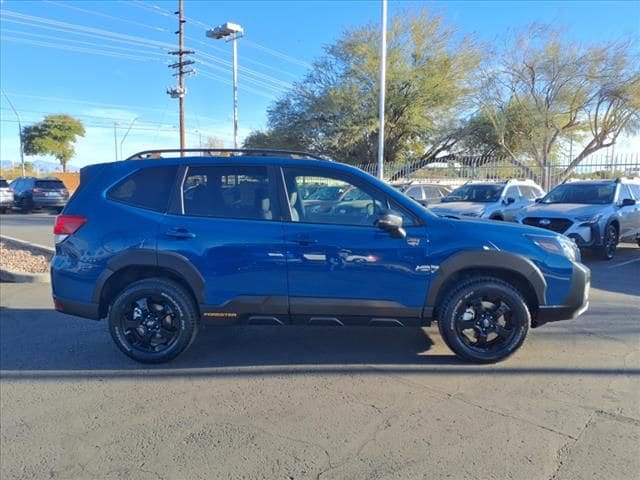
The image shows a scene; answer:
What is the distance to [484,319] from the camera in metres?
4.11

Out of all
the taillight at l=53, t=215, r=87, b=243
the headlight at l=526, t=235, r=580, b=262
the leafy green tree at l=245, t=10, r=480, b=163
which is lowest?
the headlight at l=526, t=235, r=580, b=262

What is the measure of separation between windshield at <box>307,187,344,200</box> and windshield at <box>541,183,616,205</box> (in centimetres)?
835

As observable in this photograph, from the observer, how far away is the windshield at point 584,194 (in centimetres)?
1030

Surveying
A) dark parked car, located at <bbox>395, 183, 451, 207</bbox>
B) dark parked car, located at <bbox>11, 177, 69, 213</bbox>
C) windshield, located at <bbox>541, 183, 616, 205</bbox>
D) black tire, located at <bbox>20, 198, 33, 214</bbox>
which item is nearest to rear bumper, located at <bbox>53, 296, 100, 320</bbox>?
windshield, located at <bbox>541, 183, 616, 205</bbox>

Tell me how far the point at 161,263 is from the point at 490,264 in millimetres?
2845

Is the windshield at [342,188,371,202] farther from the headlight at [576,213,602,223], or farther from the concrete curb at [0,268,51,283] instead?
the headlight at [576,213,602,223]

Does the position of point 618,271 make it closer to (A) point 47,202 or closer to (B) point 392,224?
(B) point 392,224

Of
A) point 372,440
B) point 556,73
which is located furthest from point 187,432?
point 556,73

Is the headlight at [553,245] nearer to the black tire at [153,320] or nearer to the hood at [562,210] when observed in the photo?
the black tire at [153,320]

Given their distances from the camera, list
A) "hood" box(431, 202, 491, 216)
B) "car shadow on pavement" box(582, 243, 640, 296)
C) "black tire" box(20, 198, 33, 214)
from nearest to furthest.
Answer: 1. "car shadow on pavement" box(582, 243, 640, 296)
2. "hood" box(431, 202, 491, 216)
3. "black tire" box(20, 198, 33, 214)

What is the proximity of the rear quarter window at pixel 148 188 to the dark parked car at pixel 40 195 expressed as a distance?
21.1 metres

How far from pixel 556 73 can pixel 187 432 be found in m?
26.5

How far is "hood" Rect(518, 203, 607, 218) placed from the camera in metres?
9.49

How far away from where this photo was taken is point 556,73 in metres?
24.1
